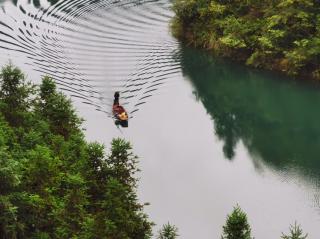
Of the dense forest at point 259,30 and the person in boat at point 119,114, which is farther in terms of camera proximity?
the dense forest at point 259,30

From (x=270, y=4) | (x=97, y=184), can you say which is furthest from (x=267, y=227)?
(x=270, y=4)

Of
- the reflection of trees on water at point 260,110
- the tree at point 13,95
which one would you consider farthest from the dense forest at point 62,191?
the reflection of trees on water at point 260,110

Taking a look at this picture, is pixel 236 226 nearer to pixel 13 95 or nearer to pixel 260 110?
pixel 13 95

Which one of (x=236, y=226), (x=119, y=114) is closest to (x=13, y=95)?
(x=119, y=114)

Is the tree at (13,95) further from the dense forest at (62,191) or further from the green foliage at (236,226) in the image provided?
the green foliage at (236,226)

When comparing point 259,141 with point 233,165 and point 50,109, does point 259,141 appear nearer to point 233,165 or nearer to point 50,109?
point 233,165

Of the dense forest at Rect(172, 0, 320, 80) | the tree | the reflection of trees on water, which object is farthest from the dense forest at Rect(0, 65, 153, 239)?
the dense forest at Rect(172, 0, 320, 80)
